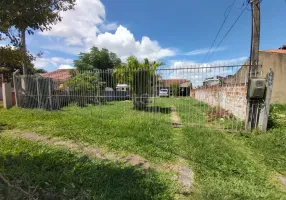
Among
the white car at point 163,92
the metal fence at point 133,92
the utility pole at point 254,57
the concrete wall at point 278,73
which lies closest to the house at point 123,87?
the metal fence at point 133,92

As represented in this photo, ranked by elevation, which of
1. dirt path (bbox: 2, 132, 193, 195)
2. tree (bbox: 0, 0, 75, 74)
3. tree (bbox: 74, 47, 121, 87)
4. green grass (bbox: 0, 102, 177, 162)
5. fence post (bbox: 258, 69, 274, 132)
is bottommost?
dirt path (bbox: 2, 132, 193, 195)

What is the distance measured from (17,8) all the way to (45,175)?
217 cm

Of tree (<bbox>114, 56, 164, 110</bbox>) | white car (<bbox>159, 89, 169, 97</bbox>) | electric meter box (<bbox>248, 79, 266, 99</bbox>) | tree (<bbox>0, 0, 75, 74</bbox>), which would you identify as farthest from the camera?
white car (<bbox>159, 89, 169, 97</bbox>)

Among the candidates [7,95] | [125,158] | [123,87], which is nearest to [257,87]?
[125,158]

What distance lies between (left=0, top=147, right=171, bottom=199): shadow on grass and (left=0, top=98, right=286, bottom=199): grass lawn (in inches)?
0.7

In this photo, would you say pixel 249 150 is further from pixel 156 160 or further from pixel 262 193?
pixel 156 160

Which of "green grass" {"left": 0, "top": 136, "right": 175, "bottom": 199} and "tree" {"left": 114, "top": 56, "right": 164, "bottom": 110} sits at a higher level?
"tree" {"left": 114, "top": 56, "right": 164, "bottom": 110}

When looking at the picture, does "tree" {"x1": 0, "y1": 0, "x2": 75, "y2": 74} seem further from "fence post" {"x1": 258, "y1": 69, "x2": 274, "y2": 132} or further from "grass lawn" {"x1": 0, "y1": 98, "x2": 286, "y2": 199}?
"fence post" {"x1": 258, "y1": 69, "x2": 274, "y2": 132}

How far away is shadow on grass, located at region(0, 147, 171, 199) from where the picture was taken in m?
2.16

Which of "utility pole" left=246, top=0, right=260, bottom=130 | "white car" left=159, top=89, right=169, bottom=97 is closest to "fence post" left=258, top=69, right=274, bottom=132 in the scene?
"utility pole" left=246, top=0, right=260, bottom=130

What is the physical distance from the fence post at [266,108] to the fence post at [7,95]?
32.8ft

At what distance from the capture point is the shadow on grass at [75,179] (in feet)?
7.07

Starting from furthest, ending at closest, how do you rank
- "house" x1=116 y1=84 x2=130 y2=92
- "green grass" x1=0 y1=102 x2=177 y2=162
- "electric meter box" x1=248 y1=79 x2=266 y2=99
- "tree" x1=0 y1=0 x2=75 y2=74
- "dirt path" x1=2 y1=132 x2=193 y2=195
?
"house" x1=116 y1=84 x2=130 y2=92, "electric meter box" x1=248 y1=79 x2=266 y2=99, "green grass" x1=0 y1=102 x2=177 y2=162, "dirt path" x1=2 y1=132 x2=193 y2=195, "tree" x1=0 y1=0 x2=75 y2=74

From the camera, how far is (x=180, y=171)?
2863mm
